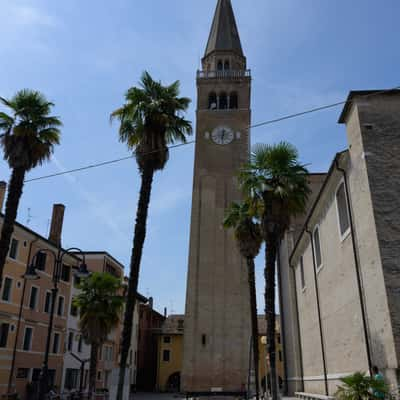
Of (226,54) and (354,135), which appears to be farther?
(226,54)

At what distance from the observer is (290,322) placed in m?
30.4

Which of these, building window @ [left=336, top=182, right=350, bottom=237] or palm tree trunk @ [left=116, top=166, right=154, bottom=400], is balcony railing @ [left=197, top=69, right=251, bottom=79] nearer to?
palm tree trunk @ [left=116, top=166, right=154, bottom=400]

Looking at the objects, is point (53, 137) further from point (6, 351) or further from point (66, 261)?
point (66, 261)

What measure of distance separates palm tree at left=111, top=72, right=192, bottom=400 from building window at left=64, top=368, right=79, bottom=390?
24263mm

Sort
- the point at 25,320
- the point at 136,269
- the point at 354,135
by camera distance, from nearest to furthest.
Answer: the point at 354,135 → the point at 136,269 → the point at 25,320

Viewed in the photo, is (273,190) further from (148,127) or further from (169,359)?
(169,359)

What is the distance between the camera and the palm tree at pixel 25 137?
19.1m

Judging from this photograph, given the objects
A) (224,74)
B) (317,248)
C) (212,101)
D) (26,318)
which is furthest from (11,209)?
(224,74)

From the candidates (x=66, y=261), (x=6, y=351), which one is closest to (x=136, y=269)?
(x=6, y=351)

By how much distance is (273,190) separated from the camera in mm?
17203

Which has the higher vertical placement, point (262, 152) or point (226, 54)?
point (226, 54)

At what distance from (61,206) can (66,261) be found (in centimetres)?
476

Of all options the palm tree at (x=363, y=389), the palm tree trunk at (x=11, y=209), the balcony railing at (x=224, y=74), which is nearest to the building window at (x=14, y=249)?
the palm tree trunk at (x=11, y=209)

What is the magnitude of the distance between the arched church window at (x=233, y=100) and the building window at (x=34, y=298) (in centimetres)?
2668
